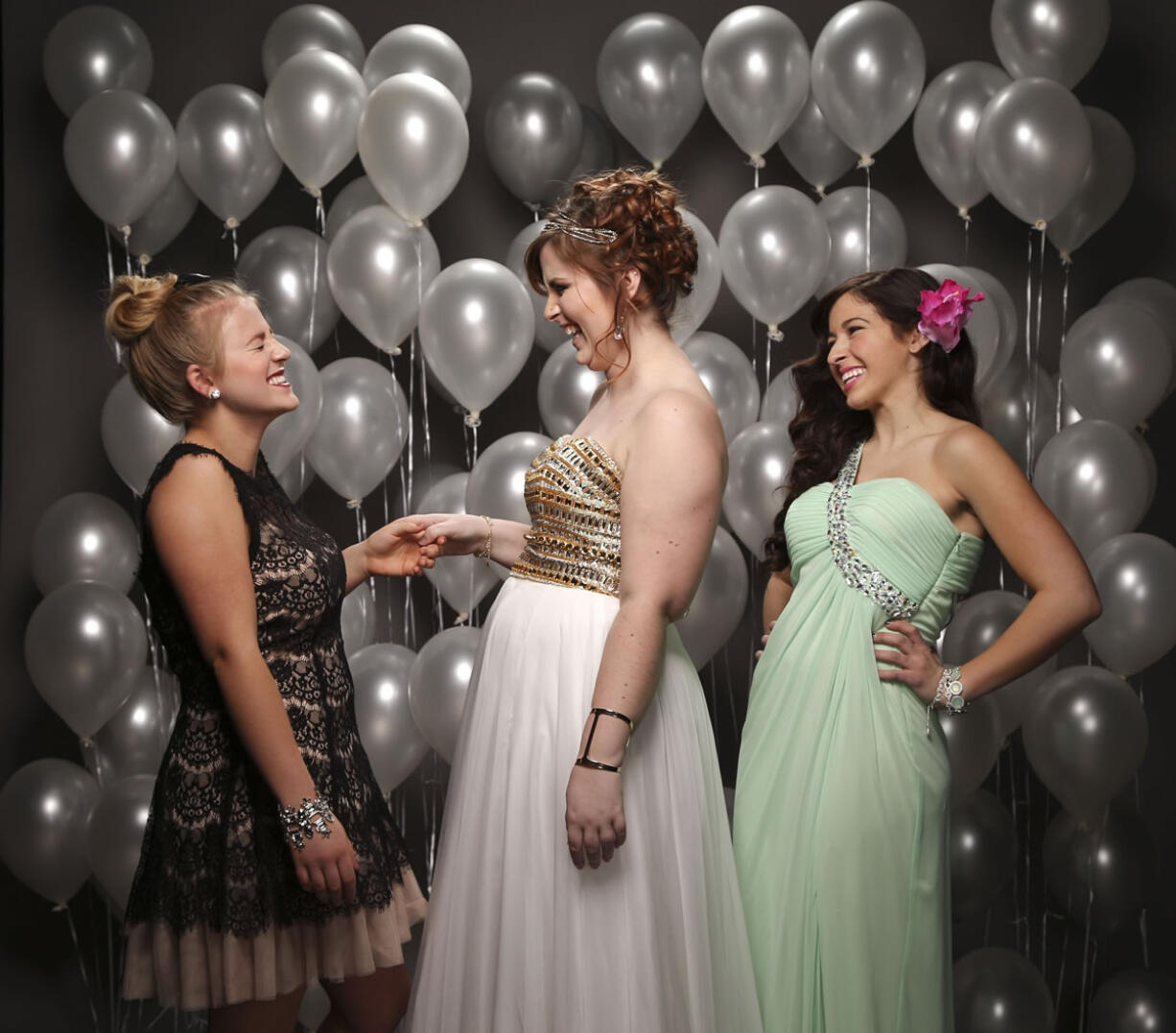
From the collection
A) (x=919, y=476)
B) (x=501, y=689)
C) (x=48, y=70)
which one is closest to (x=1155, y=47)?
(x=919, y=476)

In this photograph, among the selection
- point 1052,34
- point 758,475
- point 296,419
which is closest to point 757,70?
point 1052,34

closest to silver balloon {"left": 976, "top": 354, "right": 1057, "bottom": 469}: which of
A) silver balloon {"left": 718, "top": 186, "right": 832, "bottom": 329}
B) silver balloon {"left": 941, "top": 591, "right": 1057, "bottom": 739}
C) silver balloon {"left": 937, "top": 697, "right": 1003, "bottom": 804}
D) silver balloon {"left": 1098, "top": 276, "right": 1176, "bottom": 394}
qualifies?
silver balloon {"left": 1098, "top": 276, "right": 1176, "bottom": 394}

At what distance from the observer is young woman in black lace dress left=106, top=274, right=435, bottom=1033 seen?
182 cm

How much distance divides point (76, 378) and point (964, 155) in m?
2.44

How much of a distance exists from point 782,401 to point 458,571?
0.84m

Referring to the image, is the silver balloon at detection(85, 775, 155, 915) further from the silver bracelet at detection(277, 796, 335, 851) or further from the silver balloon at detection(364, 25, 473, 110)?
the silver balloon at detection(364, 25, 473, 110)

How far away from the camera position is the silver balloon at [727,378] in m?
2.92

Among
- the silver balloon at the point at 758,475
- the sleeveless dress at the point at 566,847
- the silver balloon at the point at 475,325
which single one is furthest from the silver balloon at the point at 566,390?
the sleeveless dress at the point at 566,847

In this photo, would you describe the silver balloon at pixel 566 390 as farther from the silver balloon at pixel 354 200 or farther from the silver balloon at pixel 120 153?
the silver balloon at pixel 120 153

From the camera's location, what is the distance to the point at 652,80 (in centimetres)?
305

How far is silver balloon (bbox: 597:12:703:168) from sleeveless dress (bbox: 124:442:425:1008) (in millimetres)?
1557

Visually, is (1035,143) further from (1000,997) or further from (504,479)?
(1000,997)

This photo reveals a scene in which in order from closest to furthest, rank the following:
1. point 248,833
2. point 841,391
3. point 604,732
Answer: point 604,732
point 248,833
point 841,391

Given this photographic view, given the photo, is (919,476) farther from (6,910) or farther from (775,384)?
(6,910)
